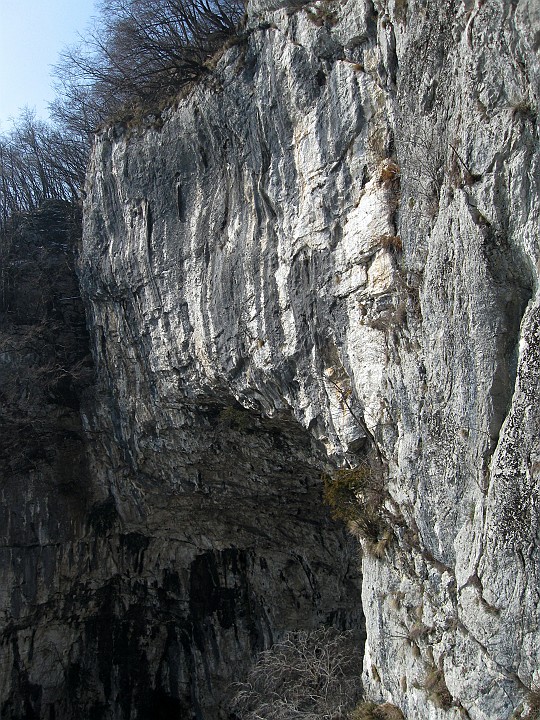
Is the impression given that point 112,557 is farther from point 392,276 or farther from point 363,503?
point 392,276

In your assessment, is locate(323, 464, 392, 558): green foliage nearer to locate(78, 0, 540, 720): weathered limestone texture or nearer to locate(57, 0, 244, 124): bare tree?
locate(78, 0, 540, 720): weathered limestone texture

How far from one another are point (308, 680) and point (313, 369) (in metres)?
4.54

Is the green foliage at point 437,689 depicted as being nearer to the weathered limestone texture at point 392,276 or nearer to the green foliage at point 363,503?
the weathered limestone texture at point 392,276

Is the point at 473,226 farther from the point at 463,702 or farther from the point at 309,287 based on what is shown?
the point at 463,702

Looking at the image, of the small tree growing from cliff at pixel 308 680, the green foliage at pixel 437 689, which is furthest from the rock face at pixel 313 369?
the small tree growing from cliff at pixel 308 680

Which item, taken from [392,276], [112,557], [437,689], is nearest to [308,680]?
[437,689]

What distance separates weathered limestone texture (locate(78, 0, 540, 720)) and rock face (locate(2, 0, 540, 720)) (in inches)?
1.0

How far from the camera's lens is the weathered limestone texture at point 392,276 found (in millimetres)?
4961

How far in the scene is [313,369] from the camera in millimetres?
8070

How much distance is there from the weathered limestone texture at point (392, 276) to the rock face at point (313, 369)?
Result: 0.03m

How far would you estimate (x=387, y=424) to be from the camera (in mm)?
6934

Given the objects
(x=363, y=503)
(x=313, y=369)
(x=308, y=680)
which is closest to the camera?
(x=363, y=503)

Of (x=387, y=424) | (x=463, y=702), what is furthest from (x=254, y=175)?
(x=463, y=702)

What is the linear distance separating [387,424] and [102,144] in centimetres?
684
